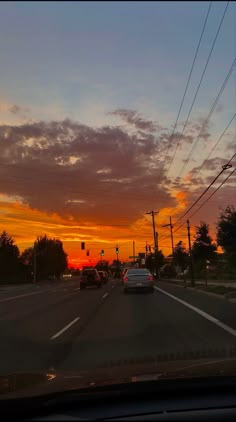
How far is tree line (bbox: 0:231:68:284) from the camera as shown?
345ft

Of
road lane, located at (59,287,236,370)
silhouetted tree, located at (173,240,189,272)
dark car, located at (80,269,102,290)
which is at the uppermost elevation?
silhouetted tree, located at (173,240,189,272)

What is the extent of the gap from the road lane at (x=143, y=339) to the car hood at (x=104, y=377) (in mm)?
2452

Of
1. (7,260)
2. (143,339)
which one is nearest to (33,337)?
(143,339)

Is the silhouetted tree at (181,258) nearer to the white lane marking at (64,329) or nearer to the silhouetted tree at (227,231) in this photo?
the silhouetted tree at (227,231)

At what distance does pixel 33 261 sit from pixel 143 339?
105 m

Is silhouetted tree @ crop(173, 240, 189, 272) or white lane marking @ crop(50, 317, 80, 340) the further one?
silhouetted tree @ crop(173, 240, 189, 272)

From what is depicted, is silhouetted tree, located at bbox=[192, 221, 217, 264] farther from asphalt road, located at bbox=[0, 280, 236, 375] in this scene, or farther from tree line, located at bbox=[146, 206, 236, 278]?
asphalt road, located at bbox=[0, 280, 236, 375]

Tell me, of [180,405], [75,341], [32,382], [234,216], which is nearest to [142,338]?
[75,341]

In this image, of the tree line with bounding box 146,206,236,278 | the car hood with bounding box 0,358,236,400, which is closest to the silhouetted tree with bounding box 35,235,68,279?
the tree line with bounding box 146,206,236,278

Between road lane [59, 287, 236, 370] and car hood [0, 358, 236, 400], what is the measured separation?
245cm

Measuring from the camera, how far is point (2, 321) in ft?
59.4

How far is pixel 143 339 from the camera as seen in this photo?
12.8 m

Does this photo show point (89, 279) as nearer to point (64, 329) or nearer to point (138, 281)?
point (138, 281)

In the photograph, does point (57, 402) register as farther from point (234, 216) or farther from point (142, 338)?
point (234, 216)
